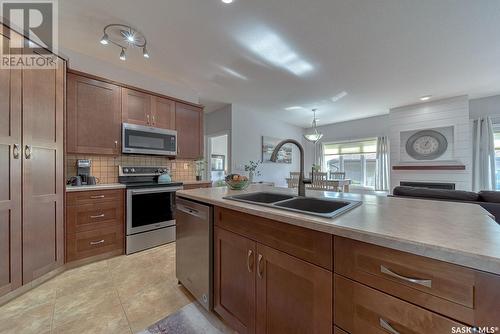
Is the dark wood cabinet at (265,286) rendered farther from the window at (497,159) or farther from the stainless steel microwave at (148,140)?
the window at (497,159)

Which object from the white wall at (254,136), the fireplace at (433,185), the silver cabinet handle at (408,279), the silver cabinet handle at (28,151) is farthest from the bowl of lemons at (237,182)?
the fireplace at (433,185)

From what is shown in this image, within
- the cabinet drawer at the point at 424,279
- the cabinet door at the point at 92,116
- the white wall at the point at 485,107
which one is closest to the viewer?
the cabinet drawer at the point at 424,279

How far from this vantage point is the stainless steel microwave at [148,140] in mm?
2766

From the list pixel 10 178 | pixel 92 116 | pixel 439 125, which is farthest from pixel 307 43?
pixel 439 125

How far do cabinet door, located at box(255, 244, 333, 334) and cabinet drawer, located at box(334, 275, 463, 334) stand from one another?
5cm

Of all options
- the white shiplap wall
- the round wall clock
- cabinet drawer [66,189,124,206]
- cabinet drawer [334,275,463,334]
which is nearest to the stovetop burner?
cabinet drawer [66,189,124,206]

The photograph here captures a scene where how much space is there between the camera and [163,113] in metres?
3.17

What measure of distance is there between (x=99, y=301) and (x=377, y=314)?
6.68 ft

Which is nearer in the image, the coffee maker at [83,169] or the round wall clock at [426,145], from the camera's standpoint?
the coffee maker at [83,169]

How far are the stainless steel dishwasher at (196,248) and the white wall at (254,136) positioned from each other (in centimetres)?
281

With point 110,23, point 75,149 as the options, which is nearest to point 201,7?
point 110,23

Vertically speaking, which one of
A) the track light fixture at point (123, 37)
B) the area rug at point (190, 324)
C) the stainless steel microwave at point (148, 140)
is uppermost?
the track light fixture at point (123, 37)

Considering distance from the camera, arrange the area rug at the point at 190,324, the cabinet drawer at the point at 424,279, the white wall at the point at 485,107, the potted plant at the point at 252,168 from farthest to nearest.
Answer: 1. the potted plant at the point at 252,168
2. the white wall at the point at 485,107
3. the area rug at the point at 190,324
4. the cabinet drawer at the point at 424,279

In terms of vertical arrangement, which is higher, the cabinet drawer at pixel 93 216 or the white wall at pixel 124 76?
the white wall at pixel 124 76
